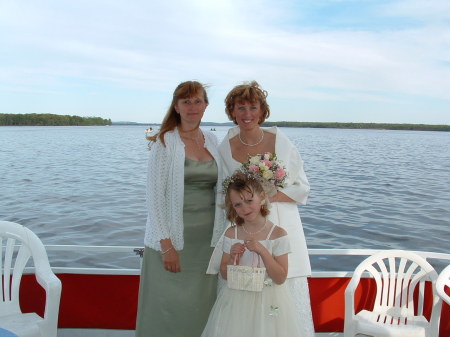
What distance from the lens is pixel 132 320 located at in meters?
3.70

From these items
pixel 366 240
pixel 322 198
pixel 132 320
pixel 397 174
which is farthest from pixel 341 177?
pixel 132 320

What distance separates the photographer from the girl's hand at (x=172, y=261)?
2801 mm

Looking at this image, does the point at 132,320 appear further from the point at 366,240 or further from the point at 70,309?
the point at 366,240

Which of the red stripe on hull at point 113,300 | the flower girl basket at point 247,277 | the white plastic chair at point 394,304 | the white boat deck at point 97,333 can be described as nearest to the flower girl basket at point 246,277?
the flower girl basket at point 247,277

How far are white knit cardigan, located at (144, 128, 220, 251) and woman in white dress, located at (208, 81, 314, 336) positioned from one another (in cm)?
26

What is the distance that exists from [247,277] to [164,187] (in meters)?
0.75

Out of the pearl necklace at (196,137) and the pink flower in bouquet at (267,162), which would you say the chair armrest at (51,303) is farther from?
the pink flower in bouquet at (267,162)

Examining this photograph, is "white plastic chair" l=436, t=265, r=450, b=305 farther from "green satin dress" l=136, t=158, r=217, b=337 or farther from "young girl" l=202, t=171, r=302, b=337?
"green satin dress" l=136, t=158, r=217, b=337

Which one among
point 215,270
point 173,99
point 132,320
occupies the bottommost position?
A: point 132,320

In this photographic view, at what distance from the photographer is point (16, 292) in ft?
10.6

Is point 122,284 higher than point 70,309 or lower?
higher

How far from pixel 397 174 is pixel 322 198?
7598mm

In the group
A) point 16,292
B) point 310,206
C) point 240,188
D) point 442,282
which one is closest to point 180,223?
point 240,188

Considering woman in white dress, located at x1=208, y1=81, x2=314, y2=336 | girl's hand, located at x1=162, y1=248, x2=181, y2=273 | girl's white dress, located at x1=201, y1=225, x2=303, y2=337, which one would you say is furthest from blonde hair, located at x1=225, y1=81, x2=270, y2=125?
girl's hand, located at x1=162, y1=248, x2=181, y2=273
